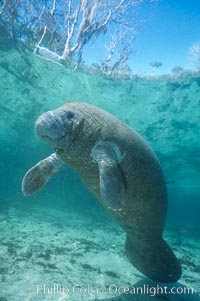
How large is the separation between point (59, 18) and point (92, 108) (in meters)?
11.0

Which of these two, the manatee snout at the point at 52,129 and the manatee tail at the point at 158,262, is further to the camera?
the manatee tail at the point at 158,262

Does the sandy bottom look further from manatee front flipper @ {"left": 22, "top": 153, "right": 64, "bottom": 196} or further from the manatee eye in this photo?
the manatee eye

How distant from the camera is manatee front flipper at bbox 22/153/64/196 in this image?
4.50m

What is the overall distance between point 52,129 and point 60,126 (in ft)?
0.46

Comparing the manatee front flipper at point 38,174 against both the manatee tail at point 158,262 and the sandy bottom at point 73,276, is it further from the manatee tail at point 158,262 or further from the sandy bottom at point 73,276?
the manatee tail at point 158,262

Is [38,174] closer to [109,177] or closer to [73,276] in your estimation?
[109,177]

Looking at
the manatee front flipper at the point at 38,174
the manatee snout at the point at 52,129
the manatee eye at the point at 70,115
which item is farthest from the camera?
the manatee front flipper at the point at 38,174

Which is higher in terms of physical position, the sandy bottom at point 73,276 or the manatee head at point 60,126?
the manatee head at point 60,126

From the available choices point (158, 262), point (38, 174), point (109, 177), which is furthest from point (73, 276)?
point (109, 177)

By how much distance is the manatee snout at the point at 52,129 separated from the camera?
3.27 m

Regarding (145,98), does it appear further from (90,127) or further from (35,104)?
(90,127)

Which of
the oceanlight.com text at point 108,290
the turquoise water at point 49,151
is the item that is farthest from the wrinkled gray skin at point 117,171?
the turquoise water at point 49,151

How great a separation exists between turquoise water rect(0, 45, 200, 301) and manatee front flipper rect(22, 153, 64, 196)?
6.21 feet

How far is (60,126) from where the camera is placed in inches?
133
